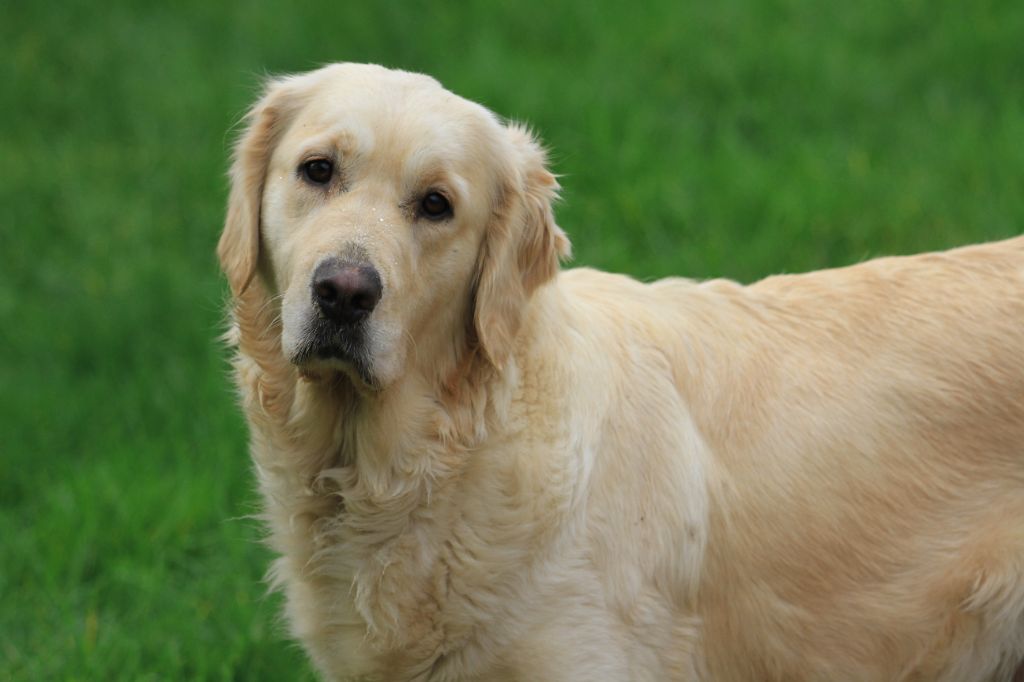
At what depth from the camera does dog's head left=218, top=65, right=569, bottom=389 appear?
10.7ft

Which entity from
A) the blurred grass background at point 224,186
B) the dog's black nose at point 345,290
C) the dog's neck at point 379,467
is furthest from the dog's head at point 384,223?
the blurred grass background at point 224,186

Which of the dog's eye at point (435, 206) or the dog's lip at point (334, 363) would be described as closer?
the dog's lip at point (334, 363)

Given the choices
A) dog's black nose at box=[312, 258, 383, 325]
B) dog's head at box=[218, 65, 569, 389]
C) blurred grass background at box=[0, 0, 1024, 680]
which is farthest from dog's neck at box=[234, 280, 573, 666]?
blurred grass background at box=[0, 0, 1024, 680]

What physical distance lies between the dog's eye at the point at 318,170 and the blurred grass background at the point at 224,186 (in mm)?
1776

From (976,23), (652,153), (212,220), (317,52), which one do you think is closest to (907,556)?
(652,153)

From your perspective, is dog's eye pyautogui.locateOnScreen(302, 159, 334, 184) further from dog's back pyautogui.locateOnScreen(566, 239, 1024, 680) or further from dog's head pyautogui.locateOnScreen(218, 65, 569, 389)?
dog's back pyautogui.locateOnScreen(566, 239, 1024, 680)

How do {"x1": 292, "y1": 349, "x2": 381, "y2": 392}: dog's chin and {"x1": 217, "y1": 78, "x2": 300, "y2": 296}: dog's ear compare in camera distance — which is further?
{"x1": 217, "y1": 78, "x2": 300, "y2": 296}: dog's ear

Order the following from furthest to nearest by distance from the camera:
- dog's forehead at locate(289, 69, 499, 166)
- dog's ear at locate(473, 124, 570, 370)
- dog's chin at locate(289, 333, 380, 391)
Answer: dog's ear at locate(473, 124, 570, 370), dog's forehead at locate(289, 69, 499, 166), dog's chin at locate(289, 333, 380, 391)

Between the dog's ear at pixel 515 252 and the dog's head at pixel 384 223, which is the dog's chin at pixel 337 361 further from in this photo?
the dog's ear at pixel 515 252

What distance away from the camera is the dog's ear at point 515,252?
352 cm

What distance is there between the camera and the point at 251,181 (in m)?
3.69

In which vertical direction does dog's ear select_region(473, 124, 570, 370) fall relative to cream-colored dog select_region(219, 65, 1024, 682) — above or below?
above

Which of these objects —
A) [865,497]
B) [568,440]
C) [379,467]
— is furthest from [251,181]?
[865,497]

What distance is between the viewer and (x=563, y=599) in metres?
3.49
